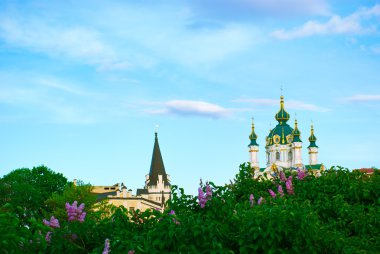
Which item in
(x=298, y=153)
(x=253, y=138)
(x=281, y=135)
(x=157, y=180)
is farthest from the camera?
(x=253, y=138)

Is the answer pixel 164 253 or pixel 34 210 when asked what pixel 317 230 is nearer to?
pixel 164 253

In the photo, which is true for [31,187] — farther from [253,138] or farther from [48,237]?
[253,138]

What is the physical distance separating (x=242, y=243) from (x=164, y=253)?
1.17m

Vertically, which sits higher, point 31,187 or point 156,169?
point 156,169

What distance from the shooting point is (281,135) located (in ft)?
489

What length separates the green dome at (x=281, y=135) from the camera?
14850cm

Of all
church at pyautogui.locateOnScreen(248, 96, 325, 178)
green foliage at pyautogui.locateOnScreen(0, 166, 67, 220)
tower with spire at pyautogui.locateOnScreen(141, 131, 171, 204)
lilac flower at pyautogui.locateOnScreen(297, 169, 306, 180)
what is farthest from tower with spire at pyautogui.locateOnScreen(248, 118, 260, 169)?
lilac flower at pyautogui.locateOnScreen(297, 169, 306, 180)

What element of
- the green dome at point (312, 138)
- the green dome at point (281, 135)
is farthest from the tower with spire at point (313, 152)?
the green dome at point (281, 135)

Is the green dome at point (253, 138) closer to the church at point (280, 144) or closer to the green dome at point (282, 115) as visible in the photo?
the church at point (280, 144)

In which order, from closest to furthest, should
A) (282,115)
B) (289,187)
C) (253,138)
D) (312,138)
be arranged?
(289,187) → (312,138) → (282,115) → (253,138)

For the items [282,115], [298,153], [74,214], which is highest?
[282,115]

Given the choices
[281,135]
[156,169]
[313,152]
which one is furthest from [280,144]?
[156,169]

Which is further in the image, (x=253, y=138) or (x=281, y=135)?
(x=253, y=138)

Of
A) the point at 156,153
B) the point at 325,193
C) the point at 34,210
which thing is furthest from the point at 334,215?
the point at 156,153
